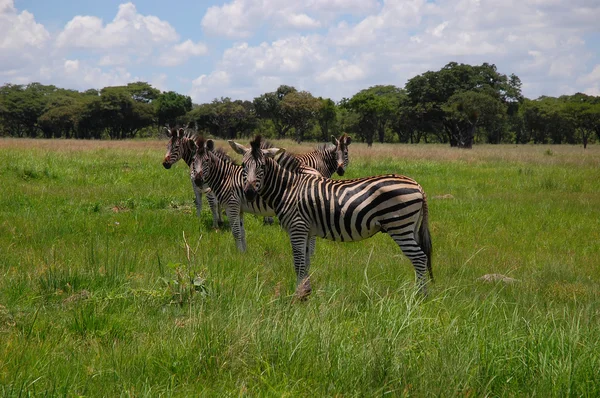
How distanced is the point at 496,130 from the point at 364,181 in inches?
2975

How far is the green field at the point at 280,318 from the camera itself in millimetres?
3676

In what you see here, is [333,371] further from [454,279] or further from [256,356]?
[454,279]

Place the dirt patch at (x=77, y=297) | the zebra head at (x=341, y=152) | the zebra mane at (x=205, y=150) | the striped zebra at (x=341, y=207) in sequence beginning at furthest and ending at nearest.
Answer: the zebra head at (x=341, y=152) < the zebra mane at (x=205, y=150) < the striped zebra at (x=341, y=207) < the dirt patch at (x=77, y=297)

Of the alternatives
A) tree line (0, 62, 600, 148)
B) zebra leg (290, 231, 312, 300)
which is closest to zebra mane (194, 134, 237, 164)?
zebra leg (290, 231, 312, 300)

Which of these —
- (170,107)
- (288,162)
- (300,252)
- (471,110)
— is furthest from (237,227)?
(170,107)

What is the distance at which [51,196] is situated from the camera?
13500 mm

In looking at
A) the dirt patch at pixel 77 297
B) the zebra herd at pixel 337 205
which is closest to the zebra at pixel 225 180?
the zebra herd at pixel 337 205

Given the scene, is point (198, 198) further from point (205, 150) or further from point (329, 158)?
point (329, 158)

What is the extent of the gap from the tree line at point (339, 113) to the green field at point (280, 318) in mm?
46178

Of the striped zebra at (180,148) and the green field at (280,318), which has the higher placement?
the striped zebra at (180,148)

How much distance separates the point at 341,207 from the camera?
22.2ft

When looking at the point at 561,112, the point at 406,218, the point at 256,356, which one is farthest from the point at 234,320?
the point at 561,112

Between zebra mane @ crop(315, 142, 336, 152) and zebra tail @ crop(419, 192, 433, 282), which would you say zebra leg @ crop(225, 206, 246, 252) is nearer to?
zebra tail @ crop(419, 192, 433, 282)

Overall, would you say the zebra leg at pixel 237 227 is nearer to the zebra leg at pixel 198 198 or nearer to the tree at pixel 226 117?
the zebra leg at pixel 198 198
